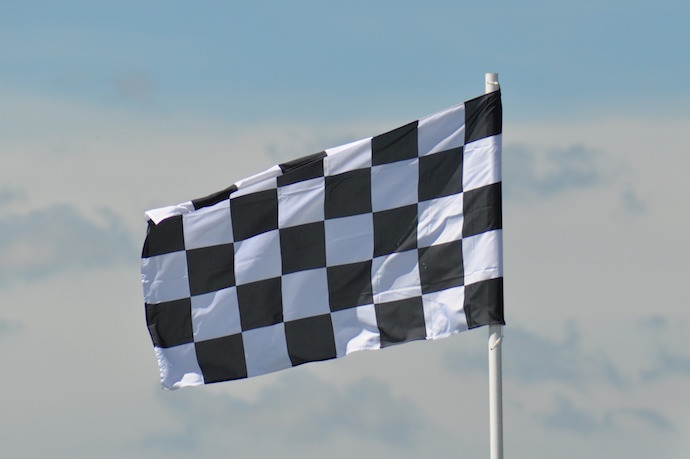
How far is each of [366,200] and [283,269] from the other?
4.05ft

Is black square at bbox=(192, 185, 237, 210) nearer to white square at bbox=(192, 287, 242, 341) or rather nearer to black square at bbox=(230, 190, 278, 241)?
black square at bbox=(230, 190, 278, 241)

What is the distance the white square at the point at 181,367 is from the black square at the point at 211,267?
27.5 inches

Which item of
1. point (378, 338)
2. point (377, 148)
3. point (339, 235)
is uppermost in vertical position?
point (377, 148)

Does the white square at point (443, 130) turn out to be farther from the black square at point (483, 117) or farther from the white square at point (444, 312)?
the white square at point (444, 312)

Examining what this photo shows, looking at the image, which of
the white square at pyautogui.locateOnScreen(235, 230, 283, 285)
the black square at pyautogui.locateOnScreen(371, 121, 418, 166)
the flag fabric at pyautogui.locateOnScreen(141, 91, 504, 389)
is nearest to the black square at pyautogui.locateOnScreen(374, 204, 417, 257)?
the flag fabric at pyautogui.locateOnScreen(141, 91, 504, 389)

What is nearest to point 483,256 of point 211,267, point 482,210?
point 482,210

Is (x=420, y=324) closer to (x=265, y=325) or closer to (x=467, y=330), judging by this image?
(x=467, y=330)

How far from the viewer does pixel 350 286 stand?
1521cm

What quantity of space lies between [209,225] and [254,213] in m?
0.53

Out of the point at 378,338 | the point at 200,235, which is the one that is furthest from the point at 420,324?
the point at 200,235

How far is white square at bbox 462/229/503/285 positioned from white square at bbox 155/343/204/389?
331 centimetres

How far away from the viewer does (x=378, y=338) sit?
15.1m

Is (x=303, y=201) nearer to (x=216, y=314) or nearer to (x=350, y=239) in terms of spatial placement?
(x=350, y=239)

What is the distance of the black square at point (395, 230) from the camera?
1509cm
